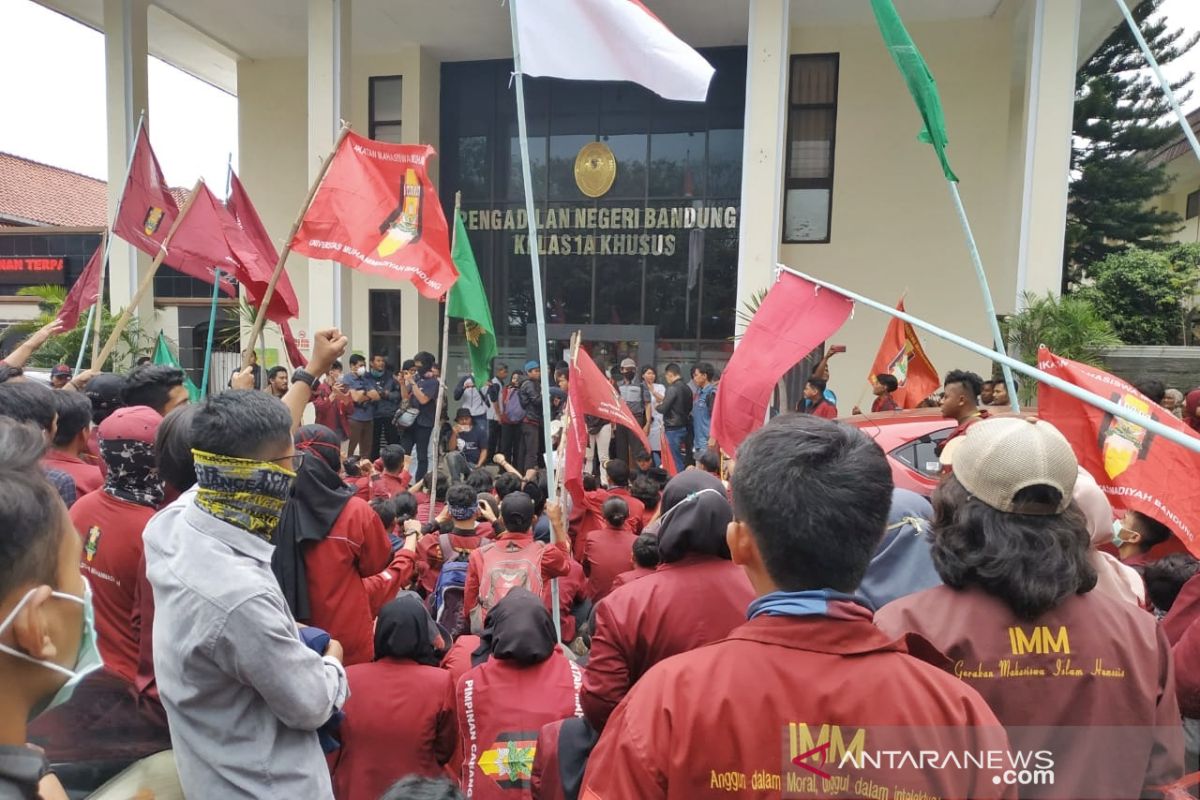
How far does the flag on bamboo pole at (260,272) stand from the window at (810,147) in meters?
9.85

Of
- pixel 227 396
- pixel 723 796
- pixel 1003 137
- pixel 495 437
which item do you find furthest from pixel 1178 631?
pixel 1003 137

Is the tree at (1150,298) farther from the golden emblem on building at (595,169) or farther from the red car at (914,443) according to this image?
the golden emblem on building at (595,169)

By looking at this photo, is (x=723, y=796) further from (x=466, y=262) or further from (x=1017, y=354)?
(x=1017, y=354)

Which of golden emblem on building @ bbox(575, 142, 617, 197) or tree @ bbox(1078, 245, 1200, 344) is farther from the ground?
golden emblem on building @ bbox(575, 142, 617, 197)

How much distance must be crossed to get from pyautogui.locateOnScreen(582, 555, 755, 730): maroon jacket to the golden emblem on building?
14527 mm

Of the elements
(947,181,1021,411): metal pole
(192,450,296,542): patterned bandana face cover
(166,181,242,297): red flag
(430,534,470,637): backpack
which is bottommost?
(430,534,470,637): backpack

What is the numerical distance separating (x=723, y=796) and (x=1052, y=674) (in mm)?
877

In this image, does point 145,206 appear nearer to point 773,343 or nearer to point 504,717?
point 773,343

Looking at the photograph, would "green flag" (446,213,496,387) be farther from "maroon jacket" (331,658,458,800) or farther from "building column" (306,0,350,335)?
"building column" (306,0,350,335)

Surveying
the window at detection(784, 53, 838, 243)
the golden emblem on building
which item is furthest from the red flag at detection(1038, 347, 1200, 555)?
the golden emblem on building

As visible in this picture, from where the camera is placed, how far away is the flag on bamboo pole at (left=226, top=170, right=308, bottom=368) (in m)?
6.73

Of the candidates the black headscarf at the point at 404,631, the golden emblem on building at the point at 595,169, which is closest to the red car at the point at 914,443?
the black headscarf at the point at 404,631

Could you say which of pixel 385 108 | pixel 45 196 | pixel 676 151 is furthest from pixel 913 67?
pixel 45 196

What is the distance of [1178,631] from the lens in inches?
85.2
